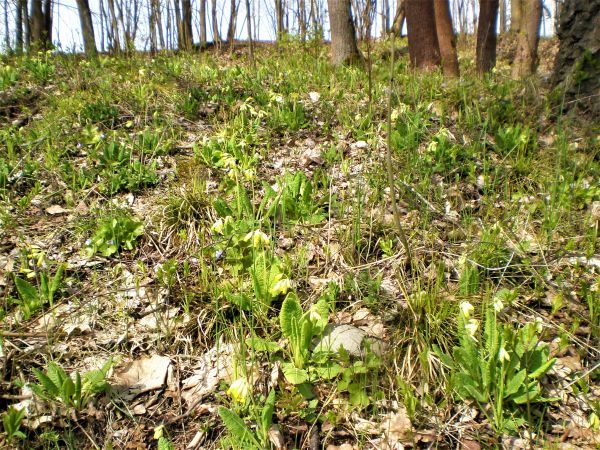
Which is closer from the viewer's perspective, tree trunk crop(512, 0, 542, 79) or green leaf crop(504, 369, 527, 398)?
green leaf crop(504, 369, 527, 398)

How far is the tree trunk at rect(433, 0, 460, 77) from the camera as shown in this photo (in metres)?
6.31

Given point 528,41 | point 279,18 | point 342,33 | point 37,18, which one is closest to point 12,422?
point 342,33

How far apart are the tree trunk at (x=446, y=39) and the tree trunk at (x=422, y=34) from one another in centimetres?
18

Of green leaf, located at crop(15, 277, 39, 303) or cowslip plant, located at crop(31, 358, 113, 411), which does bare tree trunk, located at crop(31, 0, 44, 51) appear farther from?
cowslip plant, located at crop(31, 358, 113, 411)

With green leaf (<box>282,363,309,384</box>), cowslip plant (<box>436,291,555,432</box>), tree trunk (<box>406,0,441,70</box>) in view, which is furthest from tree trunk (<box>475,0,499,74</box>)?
green leaf (<box>282,363,309,384</box>)

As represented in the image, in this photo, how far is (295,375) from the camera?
2074mm

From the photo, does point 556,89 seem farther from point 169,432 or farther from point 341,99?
point 169,432

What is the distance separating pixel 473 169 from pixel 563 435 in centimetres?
205

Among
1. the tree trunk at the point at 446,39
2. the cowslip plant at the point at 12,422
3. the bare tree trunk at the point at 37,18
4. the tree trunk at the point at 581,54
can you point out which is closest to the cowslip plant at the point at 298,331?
the cowslip plant at the point at 12,422

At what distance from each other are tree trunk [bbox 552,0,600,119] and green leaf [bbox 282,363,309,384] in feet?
11.2

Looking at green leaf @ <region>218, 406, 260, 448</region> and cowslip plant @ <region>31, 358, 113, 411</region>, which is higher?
cowslip plant @ <region>31, 358, 113, 411</region>

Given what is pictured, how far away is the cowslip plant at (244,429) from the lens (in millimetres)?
1829

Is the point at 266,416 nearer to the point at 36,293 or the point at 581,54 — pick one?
the point at 36,293

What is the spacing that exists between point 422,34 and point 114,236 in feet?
17.0
